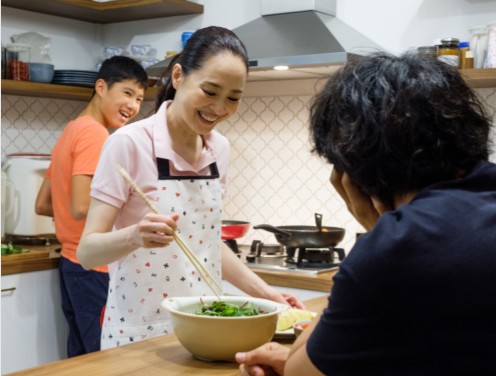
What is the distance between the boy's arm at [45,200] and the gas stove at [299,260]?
1.00 meters

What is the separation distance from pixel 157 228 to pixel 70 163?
1688 mm

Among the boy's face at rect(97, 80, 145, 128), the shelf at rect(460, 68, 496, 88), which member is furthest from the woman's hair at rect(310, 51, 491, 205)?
the boy's face at rect(97, 80, 145, 128)

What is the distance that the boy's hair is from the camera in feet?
11.9

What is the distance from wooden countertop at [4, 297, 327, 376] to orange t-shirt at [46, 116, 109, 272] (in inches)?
62.1

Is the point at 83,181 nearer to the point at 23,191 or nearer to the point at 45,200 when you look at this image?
the point at 45,200

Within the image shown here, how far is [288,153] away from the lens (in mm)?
4148

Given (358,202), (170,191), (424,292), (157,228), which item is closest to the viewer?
(424,292)

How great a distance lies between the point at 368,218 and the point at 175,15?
11.2 ft

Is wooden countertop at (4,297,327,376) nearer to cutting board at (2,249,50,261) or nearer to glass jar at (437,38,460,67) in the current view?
cutting board at (2,249,50,261)

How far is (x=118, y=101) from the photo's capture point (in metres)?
3.62

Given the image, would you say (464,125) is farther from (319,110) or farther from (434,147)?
(319,110)

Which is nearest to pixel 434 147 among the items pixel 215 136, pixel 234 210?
pixel 215 136

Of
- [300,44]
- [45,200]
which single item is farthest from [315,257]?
[45,200]

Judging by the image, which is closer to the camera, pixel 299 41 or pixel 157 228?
pixel 157 228
